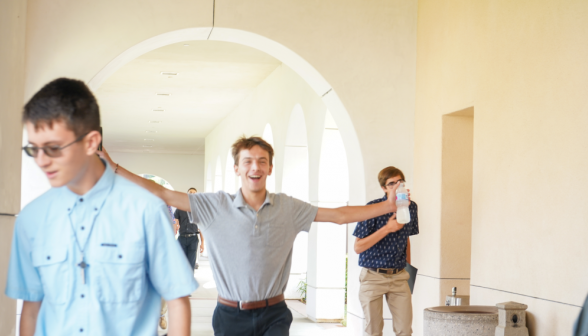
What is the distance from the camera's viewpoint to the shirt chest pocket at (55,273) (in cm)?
184

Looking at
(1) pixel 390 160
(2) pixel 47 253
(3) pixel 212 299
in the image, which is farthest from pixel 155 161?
(2) pixel 47 253

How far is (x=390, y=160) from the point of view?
280 inches

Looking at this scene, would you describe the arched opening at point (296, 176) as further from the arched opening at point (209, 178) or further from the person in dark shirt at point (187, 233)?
the arched opening at point (209, 178)

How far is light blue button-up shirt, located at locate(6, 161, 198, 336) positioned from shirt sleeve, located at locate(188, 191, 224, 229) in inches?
63.4

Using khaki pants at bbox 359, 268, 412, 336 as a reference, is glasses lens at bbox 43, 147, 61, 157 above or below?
above

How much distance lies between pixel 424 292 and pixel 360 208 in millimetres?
3128

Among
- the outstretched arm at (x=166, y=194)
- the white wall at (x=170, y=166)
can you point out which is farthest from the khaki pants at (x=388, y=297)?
the white wall at (x=170, y=166)

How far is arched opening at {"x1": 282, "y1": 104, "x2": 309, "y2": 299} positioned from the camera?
11.7 m

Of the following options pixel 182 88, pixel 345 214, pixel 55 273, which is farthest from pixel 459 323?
pixel 182 88

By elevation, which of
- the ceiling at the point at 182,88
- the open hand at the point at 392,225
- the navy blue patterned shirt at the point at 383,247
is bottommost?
the navy blue patterned shirt at the point at 383,247

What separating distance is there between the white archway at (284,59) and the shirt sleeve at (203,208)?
344 centimetres

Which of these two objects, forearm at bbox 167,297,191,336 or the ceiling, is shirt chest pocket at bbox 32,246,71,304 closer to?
forearm at bbox 167,297,191,336

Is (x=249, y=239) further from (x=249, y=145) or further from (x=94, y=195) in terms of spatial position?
(x=94, y=195)

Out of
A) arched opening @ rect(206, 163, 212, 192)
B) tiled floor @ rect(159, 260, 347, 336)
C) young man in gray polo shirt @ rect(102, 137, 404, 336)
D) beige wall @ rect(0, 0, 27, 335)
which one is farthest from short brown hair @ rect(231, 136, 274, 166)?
arched opening @ rect(206, 163, 212, 192)
